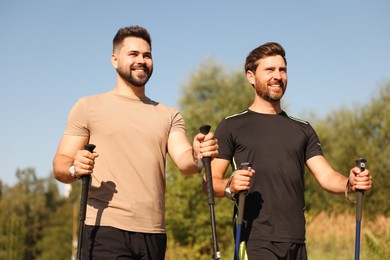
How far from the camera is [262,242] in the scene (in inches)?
179

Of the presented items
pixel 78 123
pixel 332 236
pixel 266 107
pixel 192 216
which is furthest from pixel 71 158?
pixel 192 216

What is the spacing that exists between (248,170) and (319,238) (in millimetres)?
14445

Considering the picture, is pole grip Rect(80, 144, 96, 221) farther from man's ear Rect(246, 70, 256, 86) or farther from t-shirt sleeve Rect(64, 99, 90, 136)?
man's ear Rect(246, 70, 256, 86)

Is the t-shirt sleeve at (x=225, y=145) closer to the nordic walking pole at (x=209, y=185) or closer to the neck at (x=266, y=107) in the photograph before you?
the neck at (x=266, y=107)

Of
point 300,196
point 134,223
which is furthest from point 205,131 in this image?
point 300,196

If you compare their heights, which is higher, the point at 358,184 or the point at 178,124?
the point at 178,124

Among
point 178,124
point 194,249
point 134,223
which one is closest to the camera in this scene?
point 134,223

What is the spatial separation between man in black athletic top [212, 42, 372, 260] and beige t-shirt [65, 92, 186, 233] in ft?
1.78

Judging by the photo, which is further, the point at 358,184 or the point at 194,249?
the point at 194,249

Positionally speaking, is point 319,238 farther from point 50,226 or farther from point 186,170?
point 50,226

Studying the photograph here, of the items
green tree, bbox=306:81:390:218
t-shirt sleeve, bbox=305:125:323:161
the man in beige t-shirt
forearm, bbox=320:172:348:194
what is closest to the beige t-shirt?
the man in beige t-shirt

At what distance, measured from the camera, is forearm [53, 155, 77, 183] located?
4227mm

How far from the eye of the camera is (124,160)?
439 cm

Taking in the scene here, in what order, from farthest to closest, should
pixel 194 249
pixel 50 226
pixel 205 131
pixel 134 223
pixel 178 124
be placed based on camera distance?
pixel 50 226, pixel 194 249, pixel 178 124, pixel 134 223, pixel 205 131
